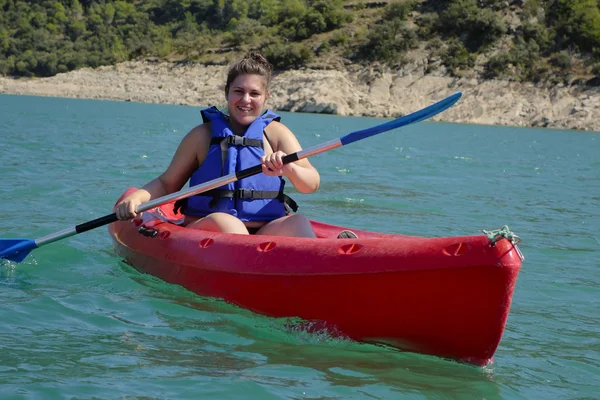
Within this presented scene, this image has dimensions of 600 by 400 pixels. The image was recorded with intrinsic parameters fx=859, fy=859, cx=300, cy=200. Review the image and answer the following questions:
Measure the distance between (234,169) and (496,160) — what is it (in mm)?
12145

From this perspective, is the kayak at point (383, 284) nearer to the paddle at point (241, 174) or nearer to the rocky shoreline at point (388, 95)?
the paddle at point (241, 174)

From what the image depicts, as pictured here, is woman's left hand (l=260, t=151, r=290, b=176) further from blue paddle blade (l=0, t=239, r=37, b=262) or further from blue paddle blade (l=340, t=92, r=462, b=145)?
blue paddle blade (l=0, t=239, r=37, b=262)

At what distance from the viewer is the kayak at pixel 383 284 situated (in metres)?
3.39

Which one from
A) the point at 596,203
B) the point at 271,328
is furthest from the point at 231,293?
the point at 596,203

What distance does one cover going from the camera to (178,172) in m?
4.63

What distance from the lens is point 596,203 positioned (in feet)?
32.0

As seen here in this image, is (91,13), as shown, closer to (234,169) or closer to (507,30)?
(507,30)

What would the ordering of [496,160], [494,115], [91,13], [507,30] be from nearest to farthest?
[496,160]
[494,115]
[507,30]
[91,13]

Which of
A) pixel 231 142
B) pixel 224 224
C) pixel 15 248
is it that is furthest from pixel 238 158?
pixel 15 248

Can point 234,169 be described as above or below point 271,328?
above

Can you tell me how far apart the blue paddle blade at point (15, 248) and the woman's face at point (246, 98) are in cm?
151

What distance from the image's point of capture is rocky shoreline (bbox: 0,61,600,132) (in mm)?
36906

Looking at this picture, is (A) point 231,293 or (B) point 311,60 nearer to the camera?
(A) point 231,293

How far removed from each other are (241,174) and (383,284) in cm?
106
